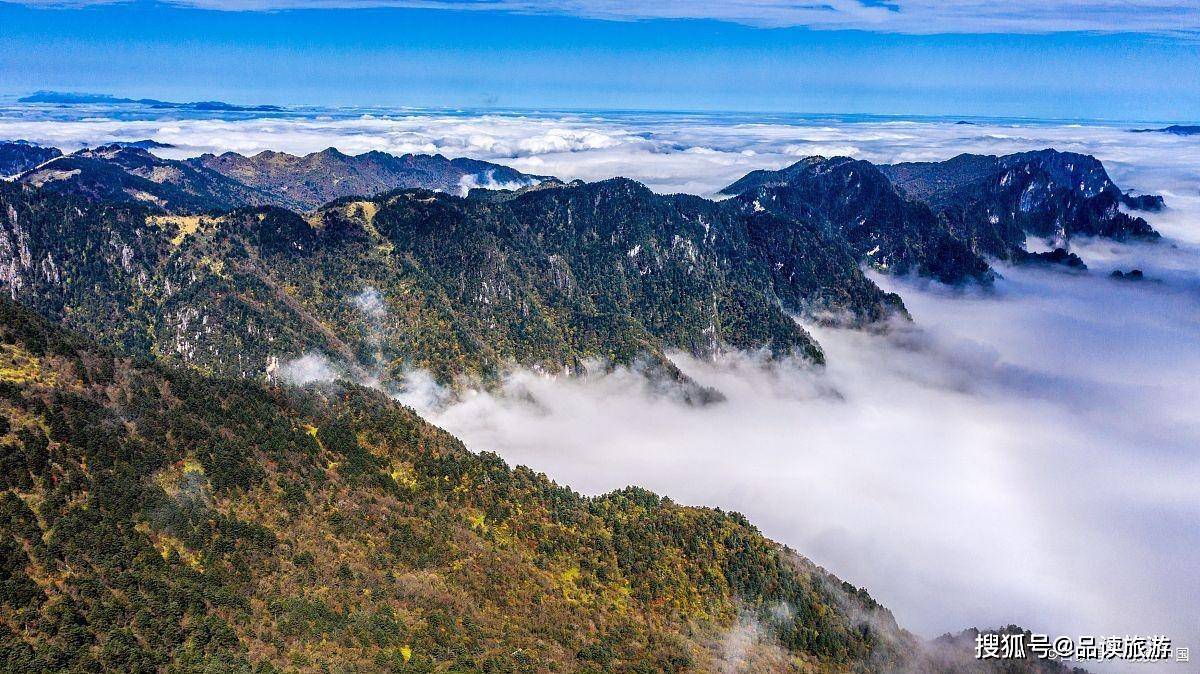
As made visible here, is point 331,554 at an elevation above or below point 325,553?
below

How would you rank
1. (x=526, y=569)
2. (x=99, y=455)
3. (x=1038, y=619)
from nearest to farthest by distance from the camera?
(x=99, y=455), (x=526, y=569), (x=1038, y=619)

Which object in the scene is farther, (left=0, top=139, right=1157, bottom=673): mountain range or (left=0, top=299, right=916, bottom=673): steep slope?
(left=0, top=139, right=1157, bottom=673): mountain range

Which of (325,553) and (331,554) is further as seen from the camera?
(331,554)

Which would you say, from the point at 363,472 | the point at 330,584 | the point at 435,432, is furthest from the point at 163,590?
the point at 435,432

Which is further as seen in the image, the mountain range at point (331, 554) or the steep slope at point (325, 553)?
the mountain range at point (331, 554)

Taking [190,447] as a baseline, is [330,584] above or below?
below

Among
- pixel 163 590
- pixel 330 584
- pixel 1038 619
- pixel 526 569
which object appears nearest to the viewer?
pixel 163 590

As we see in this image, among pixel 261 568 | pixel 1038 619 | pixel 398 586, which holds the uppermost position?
pixel 261 568

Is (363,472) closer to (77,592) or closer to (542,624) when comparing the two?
(542,624)
